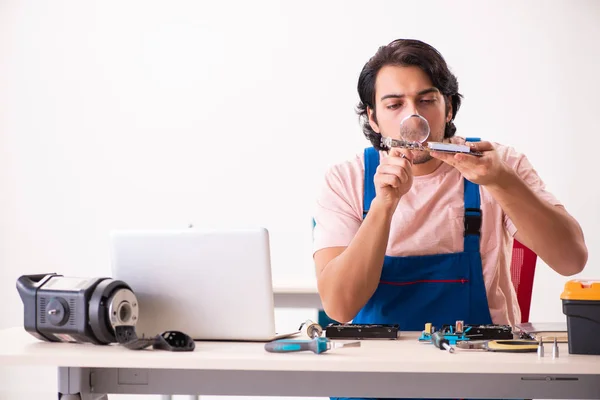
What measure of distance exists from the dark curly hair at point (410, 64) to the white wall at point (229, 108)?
204cm

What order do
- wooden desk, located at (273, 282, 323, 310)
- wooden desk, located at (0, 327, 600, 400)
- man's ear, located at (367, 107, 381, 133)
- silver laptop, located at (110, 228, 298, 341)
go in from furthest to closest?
wooden desk, located at (273, 282, 323, 310) < man's ear, located at (367, 107, 381, 133) < silver laptop, located at (110, 228, 298, 341) < wooden desk, located at (0, 327, 600, 400)

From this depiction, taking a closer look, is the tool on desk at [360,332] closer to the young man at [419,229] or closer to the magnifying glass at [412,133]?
the young man at [419,229]

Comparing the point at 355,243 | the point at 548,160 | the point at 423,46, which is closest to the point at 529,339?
the point at 355,243

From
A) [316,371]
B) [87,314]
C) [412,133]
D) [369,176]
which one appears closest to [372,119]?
[369,176]

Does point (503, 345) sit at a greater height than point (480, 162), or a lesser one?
lesser

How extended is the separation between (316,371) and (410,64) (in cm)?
103

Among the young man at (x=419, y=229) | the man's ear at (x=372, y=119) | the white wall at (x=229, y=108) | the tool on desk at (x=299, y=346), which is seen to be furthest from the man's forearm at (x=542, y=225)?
the white wall at (x=229, y=108)

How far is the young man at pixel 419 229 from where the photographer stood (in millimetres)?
2086

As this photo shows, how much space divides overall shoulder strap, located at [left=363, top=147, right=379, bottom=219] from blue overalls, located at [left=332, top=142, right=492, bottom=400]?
18cm

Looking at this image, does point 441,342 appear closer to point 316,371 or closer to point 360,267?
point 316,371

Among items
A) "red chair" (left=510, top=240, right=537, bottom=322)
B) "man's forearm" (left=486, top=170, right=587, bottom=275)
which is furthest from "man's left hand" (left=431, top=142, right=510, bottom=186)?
"red chair" (left=510, top=240, right=537, bottom=322)

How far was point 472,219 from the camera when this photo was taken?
2258 millimetres

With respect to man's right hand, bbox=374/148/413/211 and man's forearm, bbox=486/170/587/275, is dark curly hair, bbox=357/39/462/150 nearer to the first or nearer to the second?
man's right hand, bbox=374/148/413/211

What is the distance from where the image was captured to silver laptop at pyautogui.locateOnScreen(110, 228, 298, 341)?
5.76 ft
